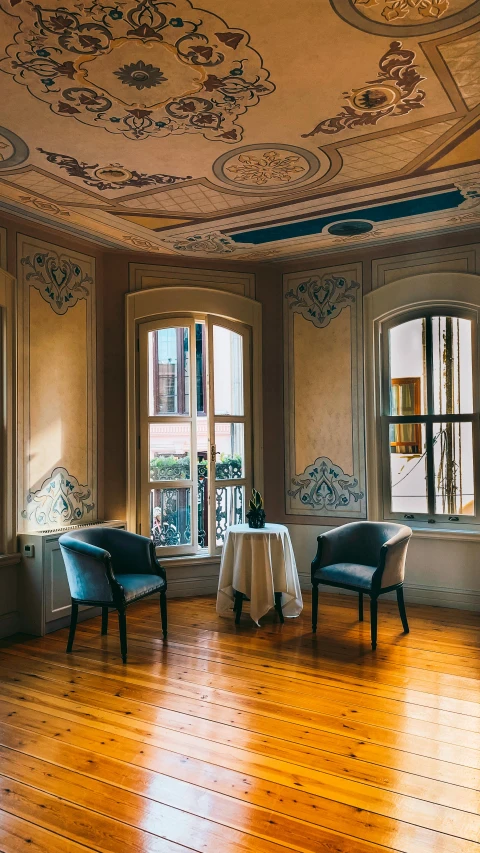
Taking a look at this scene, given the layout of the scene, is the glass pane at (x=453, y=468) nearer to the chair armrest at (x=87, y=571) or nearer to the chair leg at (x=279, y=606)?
the chair leg at (x=279, y=606)

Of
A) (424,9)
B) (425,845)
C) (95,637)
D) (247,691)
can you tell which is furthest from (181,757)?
(424,9)

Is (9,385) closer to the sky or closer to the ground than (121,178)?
closer to the ground

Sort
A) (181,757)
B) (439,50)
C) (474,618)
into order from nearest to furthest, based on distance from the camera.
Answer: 1. (439,50)
2. (181,757)
3. (474,618)

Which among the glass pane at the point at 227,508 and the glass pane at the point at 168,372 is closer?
the glass pane at the point at 168,372

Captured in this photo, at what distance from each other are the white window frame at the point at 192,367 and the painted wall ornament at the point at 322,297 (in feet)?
1.21

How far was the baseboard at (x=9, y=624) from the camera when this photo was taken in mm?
4281

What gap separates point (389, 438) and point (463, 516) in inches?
33.1

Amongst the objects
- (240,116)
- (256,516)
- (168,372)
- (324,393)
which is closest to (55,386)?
(168,372)

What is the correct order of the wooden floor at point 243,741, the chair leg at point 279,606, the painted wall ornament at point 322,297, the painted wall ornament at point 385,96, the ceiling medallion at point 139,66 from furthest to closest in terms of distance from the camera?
the painted wall ornament at point 322,297 → the chair leg at point 279,606 → the painted wall ornament at point 385,96 → the ceiling medallion at point 139,66 → the wooden floor at point 243,741

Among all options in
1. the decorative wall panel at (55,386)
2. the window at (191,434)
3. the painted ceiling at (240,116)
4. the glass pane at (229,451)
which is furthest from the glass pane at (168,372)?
the painted ceiling at (240,116)

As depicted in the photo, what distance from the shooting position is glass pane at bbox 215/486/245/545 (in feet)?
17.8

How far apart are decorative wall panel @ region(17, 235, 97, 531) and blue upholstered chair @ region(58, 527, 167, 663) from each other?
0.52 meters

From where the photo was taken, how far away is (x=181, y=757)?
8.70 ft

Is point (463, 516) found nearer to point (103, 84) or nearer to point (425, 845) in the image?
point (425, 845)
